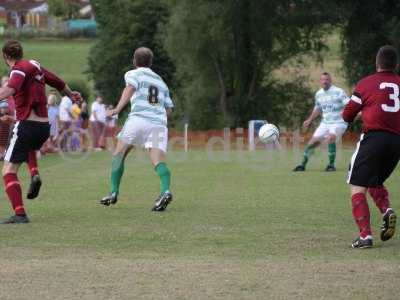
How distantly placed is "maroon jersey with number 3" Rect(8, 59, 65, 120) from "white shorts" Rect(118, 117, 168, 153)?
55.1 inches

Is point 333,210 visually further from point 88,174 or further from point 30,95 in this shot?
point 88,174

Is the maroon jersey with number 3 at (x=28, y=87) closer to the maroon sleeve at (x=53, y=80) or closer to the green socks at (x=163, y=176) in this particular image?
the maroon sleeve at (x=53, y=80)

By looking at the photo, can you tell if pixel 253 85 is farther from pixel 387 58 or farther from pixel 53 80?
pixel 387 58

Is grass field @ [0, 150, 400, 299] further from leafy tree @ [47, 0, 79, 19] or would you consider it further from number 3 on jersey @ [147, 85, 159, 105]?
leafy tree @ [47, 0, 79, 19]

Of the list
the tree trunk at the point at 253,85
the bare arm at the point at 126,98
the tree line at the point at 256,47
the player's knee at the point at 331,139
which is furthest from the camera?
the tree trunk at the point at 253,85

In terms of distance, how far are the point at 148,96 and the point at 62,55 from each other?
64383mm

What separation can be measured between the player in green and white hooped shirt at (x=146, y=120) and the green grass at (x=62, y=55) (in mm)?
47193

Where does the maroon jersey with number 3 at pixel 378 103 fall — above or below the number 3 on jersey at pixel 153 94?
above

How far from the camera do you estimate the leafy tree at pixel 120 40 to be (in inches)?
2090

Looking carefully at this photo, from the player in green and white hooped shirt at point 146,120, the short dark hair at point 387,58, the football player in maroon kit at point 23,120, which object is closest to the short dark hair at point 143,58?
the player in green and white hooped shirt at point 146,120

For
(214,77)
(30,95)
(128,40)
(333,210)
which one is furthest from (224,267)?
(128,40)

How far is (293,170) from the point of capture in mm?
20906

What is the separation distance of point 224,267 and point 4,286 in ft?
5.97

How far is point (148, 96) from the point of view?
12.6 m
